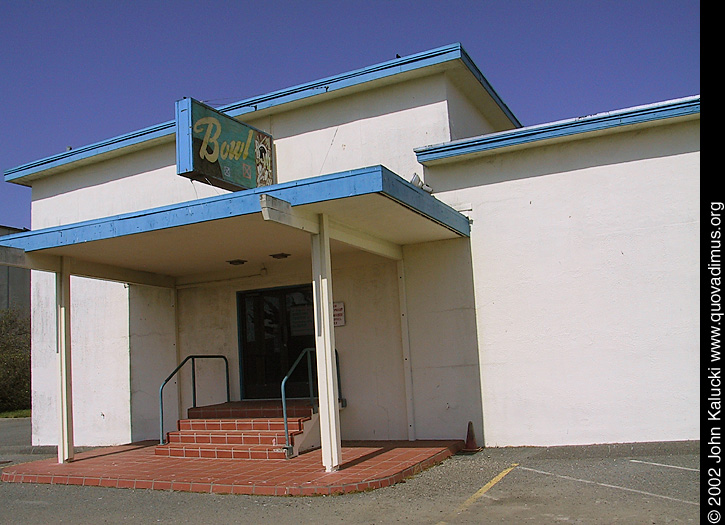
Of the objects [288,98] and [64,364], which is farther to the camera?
[288,98]

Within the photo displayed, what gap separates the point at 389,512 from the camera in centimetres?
639

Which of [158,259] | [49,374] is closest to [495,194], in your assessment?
[158,259]

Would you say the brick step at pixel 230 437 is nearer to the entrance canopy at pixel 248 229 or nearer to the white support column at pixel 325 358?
the white support column at pixel 325 358

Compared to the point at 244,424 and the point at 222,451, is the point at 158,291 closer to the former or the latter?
the point at 244,424

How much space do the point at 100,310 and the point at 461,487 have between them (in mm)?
8636

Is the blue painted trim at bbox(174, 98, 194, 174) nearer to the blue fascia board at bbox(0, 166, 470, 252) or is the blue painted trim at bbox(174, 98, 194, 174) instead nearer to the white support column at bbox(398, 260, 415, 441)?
the blue fascia board at bbox(0, 166, 470, 252)

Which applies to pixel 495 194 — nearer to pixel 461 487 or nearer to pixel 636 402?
pixel 636 402

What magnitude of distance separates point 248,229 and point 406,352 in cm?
318

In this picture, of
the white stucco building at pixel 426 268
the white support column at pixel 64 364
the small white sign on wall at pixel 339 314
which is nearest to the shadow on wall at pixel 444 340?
the white stucco building at pixel 426 268

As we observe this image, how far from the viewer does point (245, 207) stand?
7785 millimetres

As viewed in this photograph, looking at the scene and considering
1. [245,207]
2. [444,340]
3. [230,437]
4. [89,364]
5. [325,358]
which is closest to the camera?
[245,207]

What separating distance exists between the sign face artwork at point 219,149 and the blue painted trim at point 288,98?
80 cm

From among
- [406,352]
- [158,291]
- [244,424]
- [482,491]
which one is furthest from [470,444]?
[158,291]

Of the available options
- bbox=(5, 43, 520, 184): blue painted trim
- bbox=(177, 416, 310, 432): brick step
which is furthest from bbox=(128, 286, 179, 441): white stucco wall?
bbox=(5, 43, 520, 184): blue painted trim
